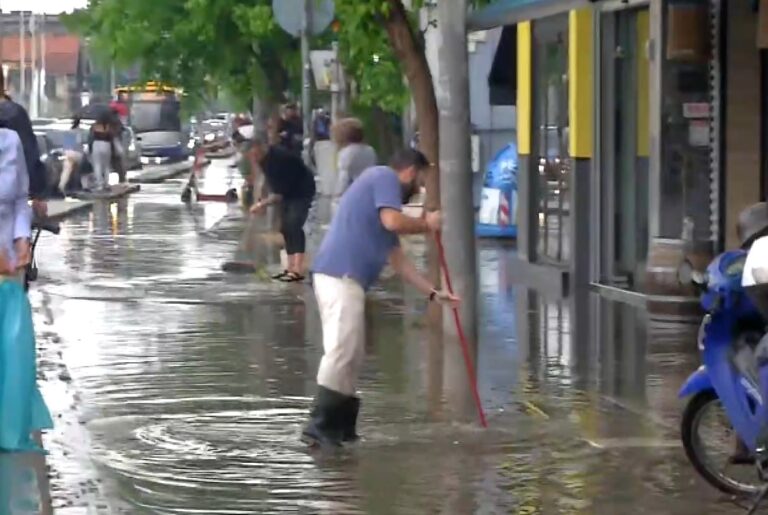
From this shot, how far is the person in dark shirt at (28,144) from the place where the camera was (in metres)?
10.8

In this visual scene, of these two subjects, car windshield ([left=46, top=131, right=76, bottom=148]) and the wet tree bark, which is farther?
car windshield ([left=46, top=131, right=76, bottom=148])

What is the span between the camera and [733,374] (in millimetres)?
8555

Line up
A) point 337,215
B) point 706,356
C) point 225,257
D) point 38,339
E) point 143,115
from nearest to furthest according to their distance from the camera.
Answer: point 706,356 < point 337,215 < point 38,339 < point 225,257 < point 143,115

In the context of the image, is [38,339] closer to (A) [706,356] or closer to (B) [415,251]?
(A) [706,356]

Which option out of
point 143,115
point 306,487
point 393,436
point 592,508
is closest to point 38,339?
point 393,436

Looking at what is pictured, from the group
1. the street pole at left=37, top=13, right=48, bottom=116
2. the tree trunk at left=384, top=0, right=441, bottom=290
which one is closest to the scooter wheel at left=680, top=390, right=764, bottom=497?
the tree trunk at left=384, top=0, right=441, bottom=290

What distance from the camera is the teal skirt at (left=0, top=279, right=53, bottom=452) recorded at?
31.8 ft

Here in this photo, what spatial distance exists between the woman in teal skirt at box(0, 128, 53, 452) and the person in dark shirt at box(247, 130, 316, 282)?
377 inches

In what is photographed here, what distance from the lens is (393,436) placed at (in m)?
10.5

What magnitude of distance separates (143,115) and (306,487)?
6212 centimetres

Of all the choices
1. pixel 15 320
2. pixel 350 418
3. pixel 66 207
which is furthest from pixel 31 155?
pixel 66 207

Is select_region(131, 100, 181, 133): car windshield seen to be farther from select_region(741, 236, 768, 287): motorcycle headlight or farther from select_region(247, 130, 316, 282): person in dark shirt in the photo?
select_region(741, 236, 768, 287): motorcycle headlight

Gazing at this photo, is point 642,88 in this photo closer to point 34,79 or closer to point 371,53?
point 371,53

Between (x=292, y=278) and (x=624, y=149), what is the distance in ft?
12.9
